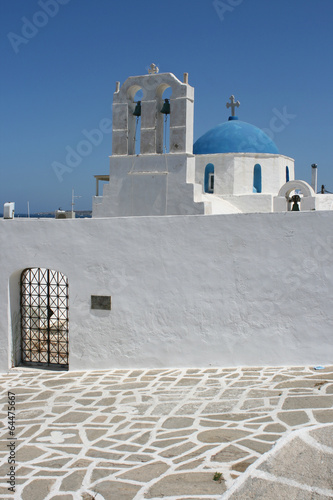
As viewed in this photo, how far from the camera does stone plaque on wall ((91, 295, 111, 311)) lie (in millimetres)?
7156

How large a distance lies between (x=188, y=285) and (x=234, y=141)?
32.5 ft

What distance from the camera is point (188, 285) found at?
6.84 metres

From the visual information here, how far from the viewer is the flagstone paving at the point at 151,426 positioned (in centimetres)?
398

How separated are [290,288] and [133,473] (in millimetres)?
3281

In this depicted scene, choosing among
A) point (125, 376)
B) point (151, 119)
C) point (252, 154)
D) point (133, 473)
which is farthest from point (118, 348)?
point (252, 154)

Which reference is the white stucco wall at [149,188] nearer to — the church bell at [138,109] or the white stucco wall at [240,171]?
the church bell at [138,109]

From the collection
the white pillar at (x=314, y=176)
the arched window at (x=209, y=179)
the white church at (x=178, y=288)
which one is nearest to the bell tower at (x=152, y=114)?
the white church at (x=178, y=288)

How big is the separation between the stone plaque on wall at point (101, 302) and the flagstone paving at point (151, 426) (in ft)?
2.95

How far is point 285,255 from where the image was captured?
650 cm

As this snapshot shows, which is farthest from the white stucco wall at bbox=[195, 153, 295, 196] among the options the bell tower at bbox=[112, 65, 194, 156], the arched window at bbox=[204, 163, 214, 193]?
the bell tower at bbox=[112, 65, 194, 156]

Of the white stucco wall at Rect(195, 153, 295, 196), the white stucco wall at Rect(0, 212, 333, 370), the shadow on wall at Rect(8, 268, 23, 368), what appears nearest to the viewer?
the white stucco wall at Rect(0, 212, 333, 370)

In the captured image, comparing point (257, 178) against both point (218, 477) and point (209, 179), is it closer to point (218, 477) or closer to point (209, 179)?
point (209, 179)

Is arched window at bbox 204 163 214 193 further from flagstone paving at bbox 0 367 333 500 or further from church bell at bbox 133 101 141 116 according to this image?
flagstone paving at bbox 0 367 333 500

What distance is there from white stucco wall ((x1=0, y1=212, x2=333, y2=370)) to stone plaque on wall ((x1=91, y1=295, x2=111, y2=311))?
0.07 metres
